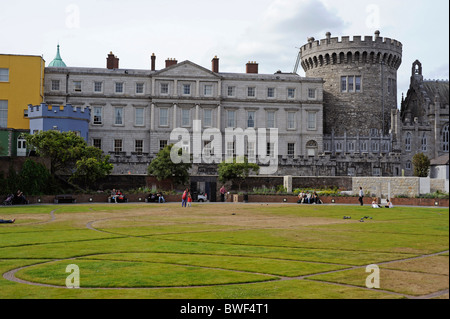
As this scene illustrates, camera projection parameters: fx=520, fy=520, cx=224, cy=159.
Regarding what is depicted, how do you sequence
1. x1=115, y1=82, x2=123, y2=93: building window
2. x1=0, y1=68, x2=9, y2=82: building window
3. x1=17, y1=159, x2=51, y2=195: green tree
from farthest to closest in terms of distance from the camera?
1. x1=115, y1=82, x2=123, y2=93: building window
2. x1=0, y1=68, x2=9, y2=82: building window
3. x1=17, y1=159, x2=51, y2=195: green tree

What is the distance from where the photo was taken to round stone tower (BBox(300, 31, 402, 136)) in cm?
7944

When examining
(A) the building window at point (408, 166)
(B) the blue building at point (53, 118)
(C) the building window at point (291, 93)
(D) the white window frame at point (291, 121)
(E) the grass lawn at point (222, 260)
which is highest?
(C) the building window at point (291, 93)

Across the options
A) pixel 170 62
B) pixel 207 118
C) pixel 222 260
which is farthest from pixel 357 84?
pixel 222 260

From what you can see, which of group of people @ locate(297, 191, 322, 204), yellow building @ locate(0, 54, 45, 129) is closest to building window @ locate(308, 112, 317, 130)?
group of people @ locate(297, 191, 322, 204)

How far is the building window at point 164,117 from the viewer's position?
73.4 m

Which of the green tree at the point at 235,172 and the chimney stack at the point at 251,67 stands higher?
the chimney stack at the point at 251,67

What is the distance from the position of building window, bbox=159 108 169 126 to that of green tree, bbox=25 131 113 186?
2447 centimetres

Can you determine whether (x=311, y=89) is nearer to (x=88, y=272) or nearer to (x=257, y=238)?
(x=257, y=238)

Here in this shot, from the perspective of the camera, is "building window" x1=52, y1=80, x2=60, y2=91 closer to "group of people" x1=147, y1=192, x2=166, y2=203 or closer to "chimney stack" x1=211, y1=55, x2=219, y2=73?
"chimney stack" x1=211, y1=55, x2=219, y2=73

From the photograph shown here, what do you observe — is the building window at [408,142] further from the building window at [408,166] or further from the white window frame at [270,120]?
the white window frame at [270,120]

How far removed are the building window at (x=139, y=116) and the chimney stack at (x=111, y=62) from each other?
7671mm

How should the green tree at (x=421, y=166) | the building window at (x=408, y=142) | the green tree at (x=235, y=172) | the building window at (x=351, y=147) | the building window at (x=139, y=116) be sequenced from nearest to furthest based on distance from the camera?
the green tree at (x=235, y=172) → the green tree at (x=421, y=166) → the building window at (x=139, y=116) → the building window at (x=351, y=147) → the building window at (x=408, y=142)

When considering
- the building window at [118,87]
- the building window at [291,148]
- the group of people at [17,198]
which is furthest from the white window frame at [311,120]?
the group of people at [17,198]

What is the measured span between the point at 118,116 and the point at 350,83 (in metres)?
35.7
